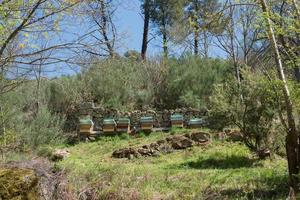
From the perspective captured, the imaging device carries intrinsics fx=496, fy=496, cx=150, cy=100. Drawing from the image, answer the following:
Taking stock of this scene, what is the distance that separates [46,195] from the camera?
5.85m

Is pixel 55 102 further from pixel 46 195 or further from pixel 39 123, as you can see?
pixel 46 195

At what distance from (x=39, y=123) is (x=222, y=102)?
265 inches

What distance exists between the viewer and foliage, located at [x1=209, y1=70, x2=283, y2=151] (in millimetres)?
13297

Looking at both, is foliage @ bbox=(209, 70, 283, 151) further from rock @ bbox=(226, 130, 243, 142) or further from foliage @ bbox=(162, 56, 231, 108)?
foliage @ bbox=(162, 56, 231, 108)

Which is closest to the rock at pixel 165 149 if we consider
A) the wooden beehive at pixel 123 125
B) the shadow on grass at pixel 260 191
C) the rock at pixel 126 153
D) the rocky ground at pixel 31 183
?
the rock at pixel 126 153

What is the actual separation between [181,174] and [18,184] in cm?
590

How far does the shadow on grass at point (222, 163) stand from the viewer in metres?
12.4

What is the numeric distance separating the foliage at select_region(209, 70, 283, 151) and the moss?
8.41 metres

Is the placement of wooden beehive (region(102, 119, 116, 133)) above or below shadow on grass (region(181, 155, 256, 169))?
above

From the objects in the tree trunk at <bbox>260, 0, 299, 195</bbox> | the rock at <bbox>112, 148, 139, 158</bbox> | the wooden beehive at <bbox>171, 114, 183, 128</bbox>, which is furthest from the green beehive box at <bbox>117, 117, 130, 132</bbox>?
the tree trunk at <bbox>260, 0, 299, 195</bbox>

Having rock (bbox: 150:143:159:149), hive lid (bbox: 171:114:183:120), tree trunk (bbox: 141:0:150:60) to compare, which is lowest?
rock (bbox: 150:143:159:149)

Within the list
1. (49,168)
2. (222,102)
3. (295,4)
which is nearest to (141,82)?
(222,102)

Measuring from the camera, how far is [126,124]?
19.2 metres

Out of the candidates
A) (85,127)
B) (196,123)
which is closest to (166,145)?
(196,123)
